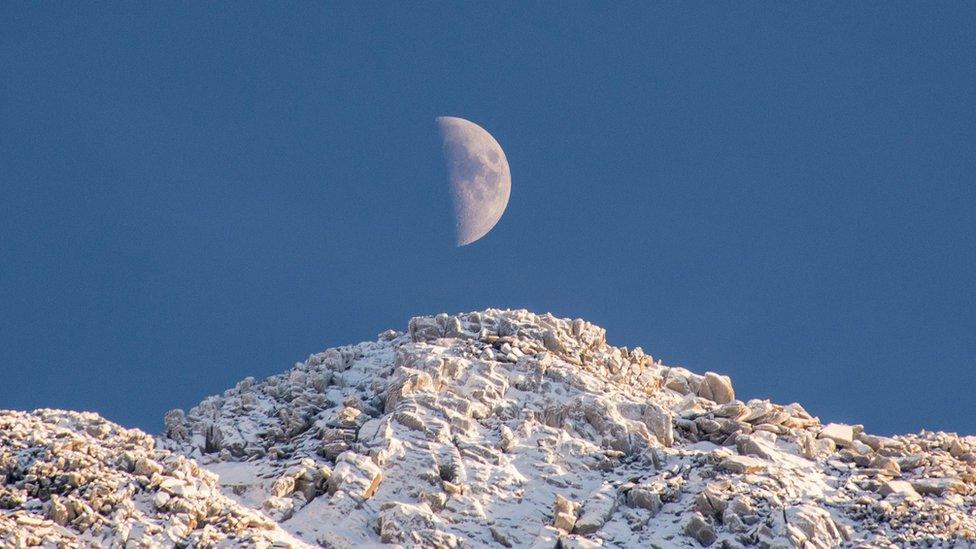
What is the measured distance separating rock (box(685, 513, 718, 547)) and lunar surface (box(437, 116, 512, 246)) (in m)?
29.0

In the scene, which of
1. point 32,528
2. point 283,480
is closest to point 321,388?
point 283,480

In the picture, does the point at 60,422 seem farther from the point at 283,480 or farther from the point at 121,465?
the point at 283,480

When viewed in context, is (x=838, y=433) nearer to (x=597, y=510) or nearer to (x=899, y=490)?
(x=899, y=490)

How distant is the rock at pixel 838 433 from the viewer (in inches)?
2434

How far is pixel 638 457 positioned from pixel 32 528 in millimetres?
25386

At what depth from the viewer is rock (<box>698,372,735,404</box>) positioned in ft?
225

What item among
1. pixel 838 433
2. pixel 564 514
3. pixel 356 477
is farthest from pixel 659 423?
pixel 356 477

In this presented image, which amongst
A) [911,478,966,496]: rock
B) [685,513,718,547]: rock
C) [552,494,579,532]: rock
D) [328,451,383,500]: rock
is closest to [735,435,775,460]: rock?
[911,478,966,496]: rock

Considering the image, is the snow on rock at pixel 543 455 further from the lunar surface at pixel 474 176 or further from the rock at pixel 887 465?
the lunar surface at pixel 474 176

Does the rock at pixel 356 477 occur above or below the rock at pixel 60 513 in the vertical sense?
above

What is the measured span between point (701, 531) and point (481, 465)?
394 inches

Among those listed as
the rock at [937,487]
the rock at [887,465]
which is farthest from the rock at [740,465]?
the rock at [937,487]

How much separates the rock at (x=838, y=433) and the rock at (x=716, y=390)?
6034mm

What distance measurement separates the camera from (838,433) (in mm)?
62562
